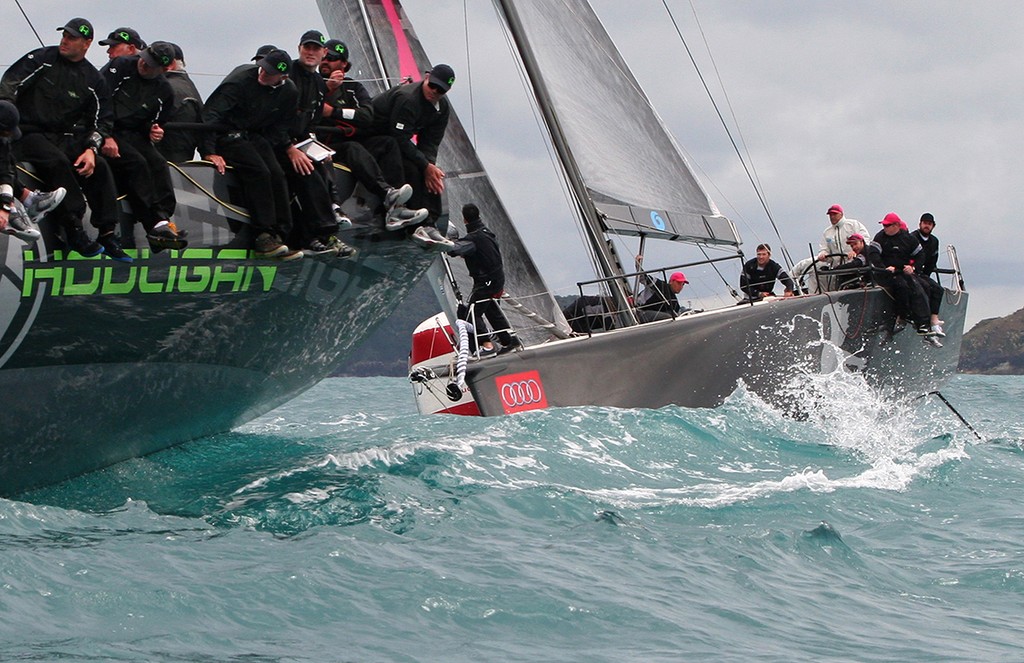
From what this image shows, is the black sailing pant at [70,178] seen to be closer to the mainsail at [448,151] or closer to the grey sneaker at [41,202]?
the grey sneaker at [41,202]

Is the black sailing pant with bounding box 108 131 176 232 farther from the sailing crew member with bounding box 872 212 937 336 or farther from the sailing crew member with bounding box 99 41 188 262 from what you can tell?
the sailing crew member with bounding box 872 212 937 336

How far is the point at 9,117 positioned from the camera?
591 centimetres

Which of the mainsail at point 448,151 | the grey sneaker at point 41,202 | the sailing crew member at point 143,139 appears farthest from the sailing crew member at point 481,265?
the grey sneaker at point 41,202

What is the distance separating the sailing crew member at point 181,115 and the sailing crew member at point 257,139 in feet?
0.31

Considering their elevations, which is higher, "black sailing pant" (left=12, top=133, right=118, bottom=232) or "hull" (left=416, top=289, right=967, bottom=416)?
"black sailing pant" (left=12, top=133, right=118, bottom=232)

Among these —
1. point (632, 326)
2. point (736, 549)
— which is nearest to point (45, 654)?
point (736, 549)

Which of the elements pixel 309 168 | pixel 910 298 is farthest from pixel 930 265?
pixel 309 168

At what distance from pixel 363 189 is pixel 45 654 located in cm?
437

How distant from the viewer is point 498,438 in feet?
29.9

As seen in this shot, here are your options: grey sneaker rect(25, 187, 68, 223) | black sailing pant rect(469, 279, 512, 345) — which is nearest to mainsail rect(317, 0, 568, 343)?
black sailing pant rect(469, 279, 512, 345)

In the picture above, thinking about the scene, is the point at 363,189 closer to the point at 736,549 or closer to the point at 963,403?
the point at 736,549

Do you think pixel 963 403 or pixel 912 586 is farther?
pixel 963 403

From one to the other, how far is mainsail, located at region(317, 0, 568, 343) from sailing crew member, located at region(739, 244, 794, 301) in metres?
2.21

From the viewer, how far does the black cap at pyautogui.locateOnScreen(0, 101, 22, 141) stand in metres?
5.88
